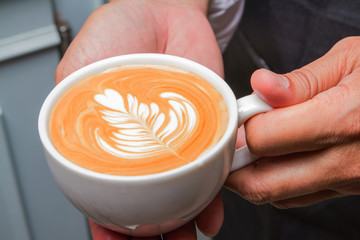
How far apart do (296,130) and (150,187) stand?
228 mm

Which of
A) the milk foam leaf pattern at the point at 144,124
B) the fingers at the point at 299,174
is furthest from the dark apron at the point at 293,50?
the milk foam leaf pattern at the point at 144,124

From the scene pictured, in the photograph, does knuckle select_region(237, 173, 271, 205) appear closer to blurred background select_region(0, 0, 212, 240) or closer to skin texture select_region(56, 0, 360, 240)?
skin texture select_region(56, 0, 360, 240)

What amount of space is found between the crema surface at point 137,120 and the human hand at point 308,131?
0.07 m

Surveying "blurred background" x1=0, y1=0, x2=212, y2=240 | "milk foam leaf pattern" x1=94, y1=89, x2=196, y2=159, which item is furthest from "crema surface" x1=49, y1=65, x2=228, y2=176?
"blurred background" x1=0, y1=0, x2=212, y2=240

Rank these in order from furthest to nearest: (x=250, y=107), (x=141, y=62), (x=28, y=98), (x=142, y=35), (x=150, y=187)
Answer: (x=28, y=98) → (x=142, y=35) → (x=141, y=62) → (x=250, y=107) → (x=150, y=187)

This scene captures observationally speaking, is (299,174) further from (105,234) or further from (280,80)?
(105,234)

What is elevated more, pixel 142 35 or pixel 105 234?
pixel 142 35

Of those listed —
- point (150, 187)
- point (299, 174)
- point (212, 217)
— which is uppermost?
point (150, 187)

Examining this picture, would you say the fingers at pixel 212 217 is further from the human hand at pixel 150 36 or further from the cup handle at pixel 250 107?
the cup handle at pixel 250 107

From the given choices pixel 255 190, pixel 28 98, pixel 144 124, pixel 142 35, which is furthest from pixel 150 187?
pixel 28 98

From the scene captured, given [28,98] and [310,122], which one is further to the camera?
[28,98]

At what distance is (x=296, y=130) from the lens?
0.55 metres

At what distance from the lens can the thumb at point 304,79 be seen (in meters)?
0.54

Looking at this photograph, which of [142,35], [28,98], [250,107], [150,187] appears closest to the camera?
[150,187]
